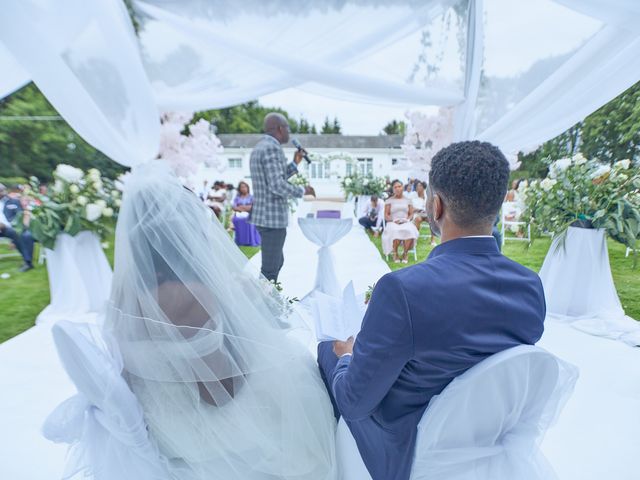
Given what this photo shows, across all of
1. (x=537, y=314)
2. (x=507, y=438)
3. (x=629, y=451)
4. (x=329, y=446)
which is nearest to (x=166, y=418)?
(x=329, y=446)

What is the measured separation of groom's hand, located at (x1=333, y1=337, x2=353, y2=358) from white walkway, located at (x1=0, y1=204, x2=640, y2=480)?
1.30 metres

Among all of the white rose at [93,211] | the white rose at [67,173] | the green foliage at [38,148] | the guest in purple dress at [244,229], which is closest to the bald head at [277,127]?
the white rose at [93,211]

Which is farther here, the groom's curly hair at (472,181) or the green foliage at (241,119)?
the green foliage at (241,119)

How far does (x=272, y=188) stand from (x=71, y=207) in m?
1.96

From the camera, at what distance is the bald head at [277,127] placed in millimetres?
3395

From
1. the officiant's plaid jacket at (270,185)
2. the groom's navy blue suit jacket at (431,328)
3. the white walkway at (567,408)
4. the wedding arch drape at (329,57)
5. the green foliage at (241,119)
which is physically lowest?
the white walkway at (567,408)

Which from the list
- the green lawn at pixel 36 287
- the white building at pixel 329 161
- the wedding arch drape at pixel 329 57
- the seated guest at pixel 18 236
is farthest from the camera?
the white building at pixel 329 161

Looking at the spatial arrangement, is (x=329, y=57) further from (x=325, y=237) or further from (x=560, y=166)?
(x=560, y=166)

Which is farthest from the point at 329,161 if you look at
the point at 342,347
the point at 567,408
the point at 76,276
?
the point at 342,347

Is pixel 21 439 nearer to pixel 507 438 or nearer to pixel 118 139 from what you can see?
pixel 118 139

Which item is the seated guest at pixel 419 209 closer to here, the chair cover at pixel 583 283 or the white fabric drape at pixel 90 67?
the chair cover at pixel 583 283

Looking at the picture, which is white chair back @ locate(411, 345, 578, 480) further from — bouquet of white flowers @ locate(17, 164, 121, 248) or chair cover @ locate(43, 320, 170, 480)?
bouquet of white flowers @ locate(17, 164, 121, 248)

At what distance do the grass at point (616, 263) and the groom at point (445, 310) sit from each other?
3424 mm

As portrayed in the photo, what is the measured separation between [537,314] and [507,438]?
39 cm
